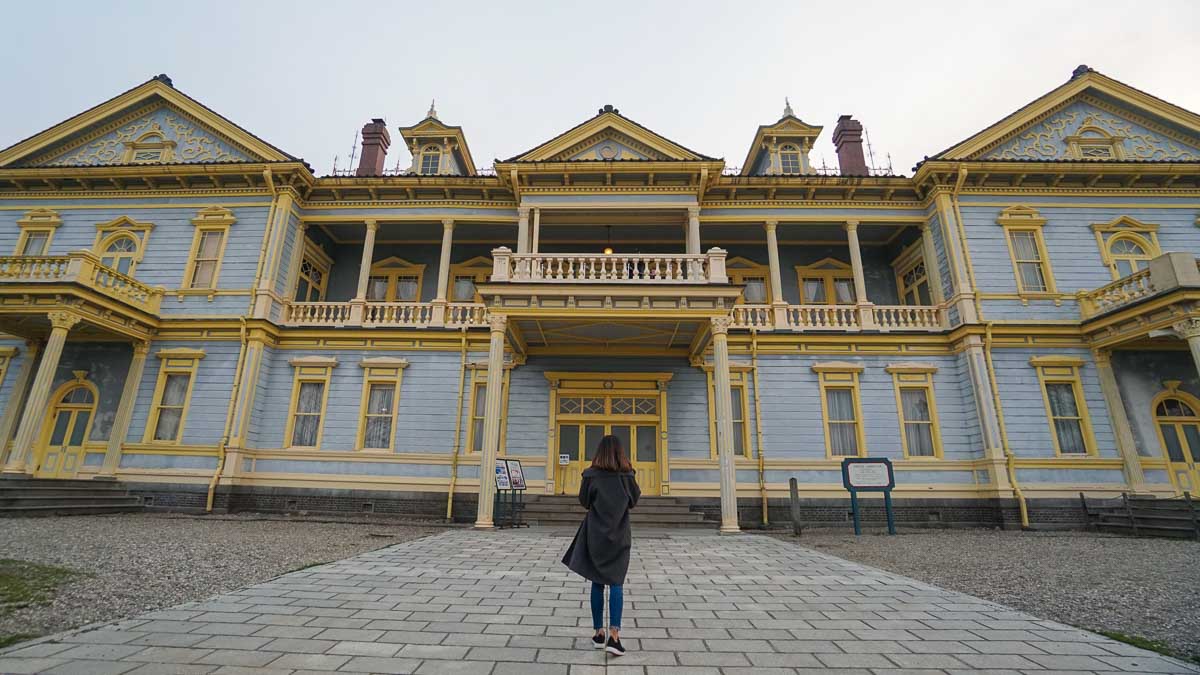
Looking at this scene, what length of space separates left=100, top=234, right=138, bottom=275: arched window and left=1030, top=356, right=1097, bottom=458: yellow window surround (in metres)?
27.3

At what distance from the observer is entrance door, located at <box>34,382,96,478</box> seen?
14.7 metres

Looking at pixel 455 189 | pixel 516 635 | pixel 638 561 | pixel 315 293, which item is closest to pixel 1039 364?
pixel 638 561

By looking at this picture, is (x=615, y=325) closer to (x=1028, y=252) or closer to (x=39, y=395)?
(x=1028, y=252)

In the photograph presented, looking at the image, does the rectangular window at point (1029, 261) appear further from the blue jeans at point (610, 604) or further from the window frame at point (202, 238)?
the window frame at point (202, 238)

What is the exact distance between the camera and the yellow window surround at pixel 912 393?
14.8 m

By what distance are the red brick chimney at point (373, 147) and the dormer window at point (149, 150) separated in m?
5.93

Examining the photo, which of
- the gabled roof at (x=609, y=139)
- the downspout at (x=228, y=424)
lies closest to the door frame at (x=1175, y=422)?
the gabled roof at (x=609, y=139)

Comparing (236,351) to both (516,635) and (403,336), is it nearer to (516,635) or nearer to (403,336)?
(403,336)

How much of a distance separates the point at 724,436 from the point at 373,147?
16870 mm

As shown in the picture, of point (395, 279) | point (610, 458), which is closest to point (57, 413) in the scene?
point (395, 279)

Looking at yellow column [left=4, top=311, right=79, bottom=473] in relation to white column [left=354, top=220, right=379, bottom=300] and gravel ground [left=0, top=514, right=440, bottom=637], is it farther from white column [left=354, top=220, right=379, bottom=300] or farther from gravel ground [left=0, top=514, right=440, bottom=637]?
white column [left=354, top=220, right=379, bottom=300]

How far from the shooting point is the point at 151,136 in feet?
57.7

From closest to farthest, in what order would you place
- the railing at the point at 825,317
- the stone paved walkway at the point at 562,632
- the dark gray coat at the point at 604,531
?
the stone paved walkway at the point at 562,632, the dark gray coat at the point at 604,531, the railing at the point at 825,317

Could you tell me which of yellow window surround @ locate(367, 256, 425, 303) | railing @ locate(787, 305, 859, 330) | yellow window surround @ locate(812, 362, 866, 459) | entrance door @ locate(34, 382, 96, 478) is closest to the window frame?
entrance door @ locate(34, 382, 96, 478)
